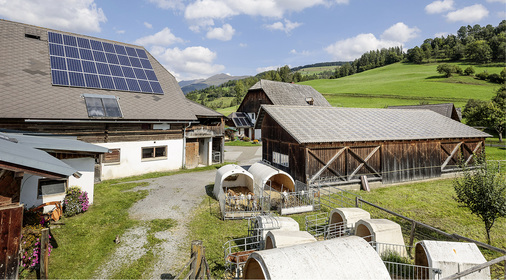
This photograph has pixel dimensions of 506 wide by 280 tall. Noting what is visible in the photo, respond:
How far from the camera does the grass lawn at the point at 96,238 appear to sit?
7.87 m

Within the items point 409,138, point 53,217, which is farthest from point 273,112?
point 53,217

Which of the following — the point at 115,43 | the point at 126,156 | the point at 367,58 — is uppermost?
the point at 367,58

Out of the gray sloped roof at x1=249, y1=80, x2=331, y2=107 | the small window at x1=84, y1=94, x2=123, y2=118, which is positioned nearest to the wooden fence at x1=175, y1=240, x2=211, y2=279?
the small window at x1=84, y1=94, x2=123, y2=118

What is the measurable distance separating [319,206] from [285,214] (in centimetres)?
222

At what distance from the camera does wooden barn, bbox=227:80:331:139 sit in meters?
45.2

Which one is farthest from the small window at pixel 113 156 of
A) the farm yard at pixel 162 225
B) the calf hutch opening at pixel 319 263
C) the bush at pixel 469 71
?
the bush at pixel 469 71

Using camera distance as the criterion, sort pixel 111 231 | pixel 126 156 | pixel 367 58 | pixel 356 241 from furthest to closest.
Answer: pixel 367 58
pixel 126 156
pixel 111 231
pixel 356 241

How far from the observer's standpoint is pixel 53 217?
10750mm

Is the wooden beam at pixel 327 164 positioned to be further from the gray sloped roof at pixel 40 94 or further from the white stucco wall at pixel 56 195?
the white stucco wall at pixel 56 195

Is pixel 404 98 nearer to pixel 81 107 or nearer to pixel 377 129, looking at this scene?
pixel 377 129

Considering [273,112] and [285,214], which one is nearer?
[285,214]

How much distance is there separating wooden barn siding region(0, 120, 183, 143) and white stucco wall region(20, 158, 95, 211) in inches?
259

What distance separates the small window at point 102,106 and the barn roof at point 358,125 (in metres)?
12.0

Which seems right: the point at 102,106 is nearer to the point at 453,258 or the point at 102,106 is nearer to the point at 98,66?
the point at 98,66
